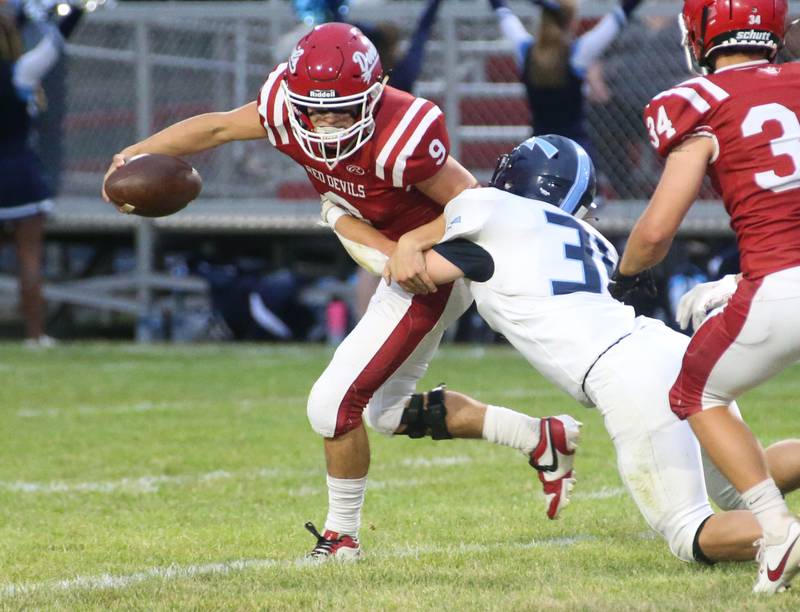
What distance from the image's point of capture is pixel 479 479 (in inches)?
191

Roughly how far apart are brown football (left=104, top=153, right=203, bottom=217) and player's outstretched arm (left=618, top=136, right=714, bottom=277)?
1.52 meters

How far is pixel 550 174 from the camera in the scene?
3697 millimetres

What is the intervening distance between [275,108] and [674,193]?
123 centimetres

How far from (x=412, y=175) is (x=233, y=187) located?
693 cm

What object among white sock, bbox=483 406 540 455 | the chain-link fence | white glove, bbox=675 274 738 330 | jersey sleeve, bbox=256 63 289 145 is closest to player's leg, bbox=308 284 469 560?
white sock, bbox=483 406 540 455

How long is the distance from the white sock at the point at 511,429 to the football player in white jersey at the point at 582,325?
0.48 meters

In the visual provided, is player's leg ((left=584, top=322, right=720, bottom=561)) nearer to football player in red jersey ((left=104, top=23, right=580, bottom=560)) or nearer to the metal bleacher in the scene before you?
football player in red jersey ((left=104, top=23, right=580, bottom=560))

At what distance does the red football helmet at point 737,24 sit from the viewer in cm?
311

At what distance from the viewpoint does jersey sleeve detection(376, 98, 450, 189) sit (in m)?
3.72

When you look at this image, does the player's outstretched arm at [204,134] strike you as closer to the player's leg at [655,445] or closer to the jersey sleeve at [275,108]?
the jersey sleeve at [275,108]

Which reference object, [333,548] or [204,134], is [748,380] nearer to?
[333,548]

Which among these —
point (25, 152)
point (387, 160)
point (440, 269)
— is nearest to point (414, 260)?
point (440, 269)

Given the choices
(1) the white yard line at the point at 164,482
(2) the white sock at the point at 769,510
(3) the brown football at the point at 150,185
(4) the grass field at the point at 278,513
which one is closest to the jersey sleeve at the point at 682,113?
(2) the white sock at the point at 769,510

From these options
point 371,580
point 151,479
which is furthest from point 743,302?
point 151,479
